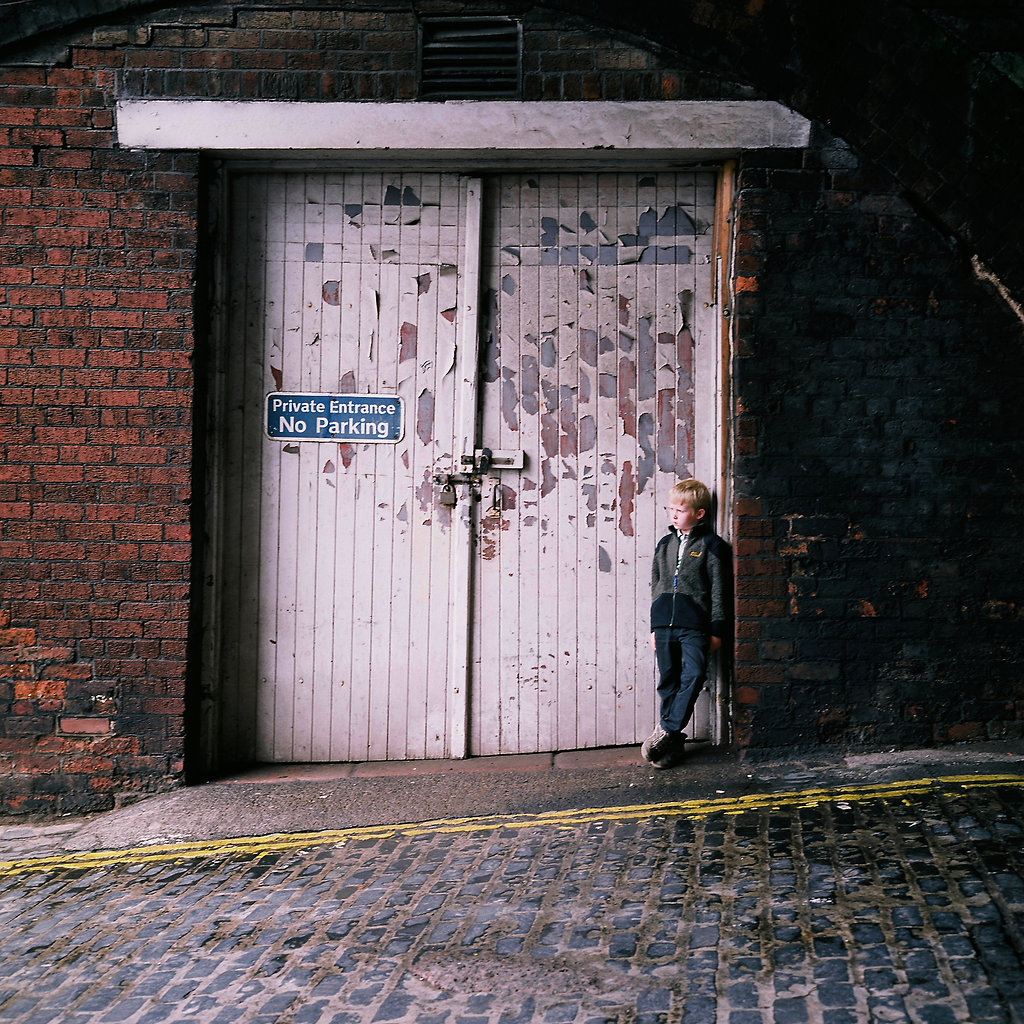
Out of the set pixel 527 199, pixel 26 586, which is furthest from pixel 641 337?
pixel 26 586

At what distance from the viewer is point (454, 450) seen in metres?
4.89

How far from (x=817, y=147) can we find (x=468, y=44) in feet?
5.72

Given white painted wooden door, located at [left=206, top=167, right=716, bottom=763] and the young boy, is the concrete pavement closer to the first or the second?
the young boy

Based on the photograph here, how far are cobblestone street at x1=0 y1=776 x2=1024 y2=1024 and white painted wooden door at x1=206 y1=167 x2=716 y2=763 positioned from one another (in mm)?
1008

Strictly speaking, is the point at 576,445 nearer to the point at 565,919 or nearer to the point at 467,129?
the point at 467,129

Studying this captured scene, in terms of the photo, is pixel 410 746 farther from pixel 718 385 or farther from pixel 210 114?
pixel 210 114

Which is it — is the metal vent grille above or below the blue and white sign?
above

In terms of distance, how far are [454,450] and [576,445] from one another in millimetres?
630

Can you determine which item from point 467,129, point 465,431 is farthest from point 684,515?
point 467,129

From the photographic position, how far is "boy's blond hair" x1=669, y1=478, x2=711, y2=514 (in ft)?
15.1

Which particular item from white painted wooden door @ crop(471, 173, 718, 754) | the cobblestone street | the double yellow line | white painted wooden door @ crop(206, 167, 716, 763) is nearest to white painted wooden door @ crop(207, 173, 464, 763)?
white painted wooden door @ crop(206, 167, 716, 763)

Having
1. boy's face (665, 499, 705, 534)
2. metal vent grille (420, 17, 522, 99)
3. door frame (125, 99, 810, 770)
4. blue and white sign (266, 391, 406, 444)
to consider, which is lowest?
boy's face (665, 499, 705, 534)

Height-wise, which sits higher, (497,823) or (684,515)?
(684,515)

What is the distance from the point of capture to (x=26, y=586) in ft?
15.2
